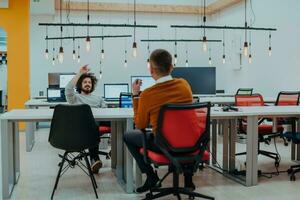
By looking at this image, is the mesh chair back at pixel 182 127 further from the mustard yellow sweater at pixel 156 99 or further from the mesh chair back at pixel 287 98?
the mesh chair back at pixel 287 98

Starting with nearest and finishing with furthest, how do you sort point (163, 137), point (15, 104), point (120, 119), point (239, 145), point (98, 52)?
point (163, 137)
point (120, 119)
point (239, 145)
point (15, 104)
point (98, 52)

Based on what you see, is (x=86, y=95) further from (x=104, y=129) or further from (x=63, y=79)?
(x=63, y=79)

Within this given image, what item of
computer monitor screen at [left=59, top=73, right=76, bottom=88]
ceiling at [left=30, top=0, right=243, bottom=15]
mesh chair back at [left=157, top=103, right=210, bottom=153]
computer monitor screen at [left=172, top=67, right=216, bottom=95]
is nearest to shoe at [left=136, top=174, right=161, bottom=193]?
mesh chair back at [left=157, top=103, right=210, bottom=153]

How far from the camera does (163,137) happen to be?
310cm

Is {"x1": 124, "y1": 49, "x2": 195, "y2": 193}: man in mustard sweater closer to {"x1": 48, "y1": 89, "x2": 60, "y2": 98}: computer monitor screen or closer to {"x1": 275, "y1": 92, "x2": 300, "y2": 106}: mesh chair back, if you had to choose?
Result: {"x1": 275, "y1": 92, "x2": 300, "y2": 106}: mesh chair back

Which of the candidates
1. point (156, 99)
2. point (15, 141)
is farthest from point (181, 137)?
point (15, 141)

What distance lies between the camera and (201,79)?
6.11m

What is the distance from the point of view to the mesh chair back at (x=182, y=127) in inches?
120

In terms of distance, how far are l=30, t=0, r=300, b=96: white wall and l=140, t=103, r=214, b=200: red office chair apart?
5.61 meters

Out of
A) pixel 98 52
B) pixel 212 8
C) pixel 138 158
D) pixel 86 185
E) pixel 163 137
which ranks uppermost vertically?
pixel 212 8

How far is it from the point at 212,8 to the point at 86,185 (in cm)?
913

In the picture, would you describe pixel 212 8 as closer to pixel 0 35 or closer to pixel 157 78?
pixel 0 35

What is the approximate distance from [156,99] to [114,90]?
459 cm

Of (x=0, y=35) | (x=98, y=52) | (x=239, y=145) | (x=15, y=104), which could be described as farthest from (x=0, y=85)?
(x=239, y=145)
